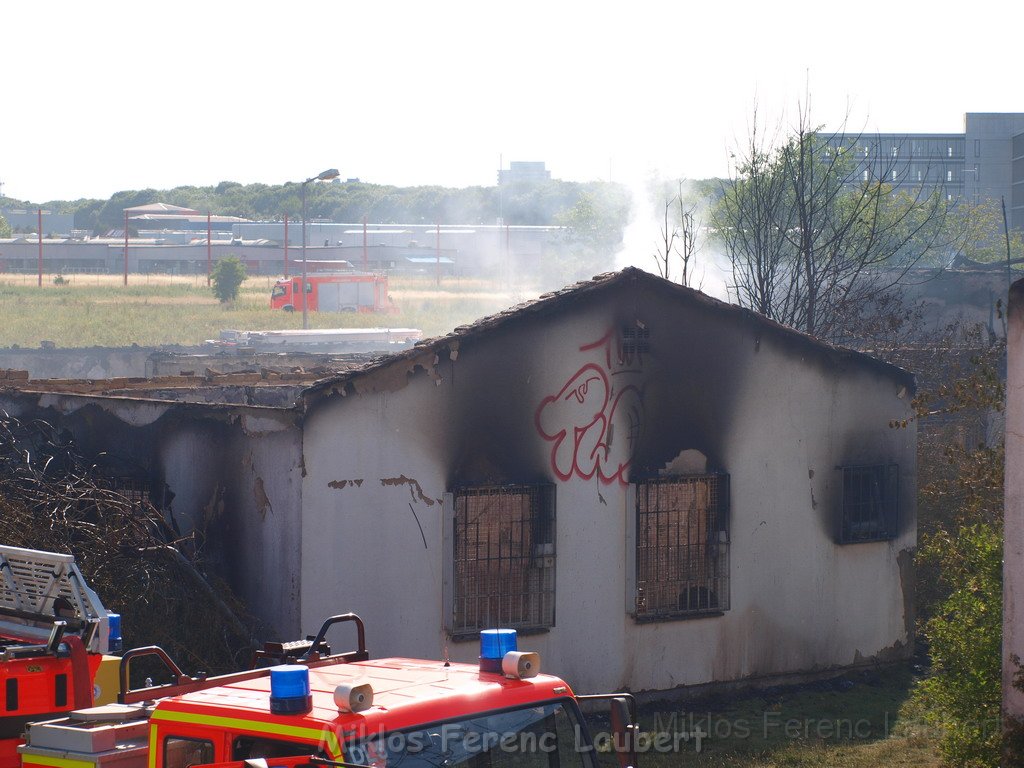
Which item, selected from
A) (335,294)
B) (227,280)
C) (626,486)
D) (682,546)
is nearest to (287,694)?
(626,486)

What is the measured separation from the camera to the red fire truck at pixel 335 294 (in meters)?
53.9

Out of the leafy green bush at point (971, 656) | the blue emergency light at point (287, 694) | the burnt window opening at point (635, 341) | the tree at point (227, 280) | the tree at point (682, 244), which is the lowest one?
the leafy green bush at point (971, 656)

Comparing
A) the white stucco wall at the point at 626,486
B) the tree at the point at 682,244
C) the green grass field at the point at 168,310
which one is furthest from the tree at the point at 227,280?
the white stucco wall at the point at 626,486

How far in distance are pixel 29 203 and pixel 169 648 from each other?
127 meters

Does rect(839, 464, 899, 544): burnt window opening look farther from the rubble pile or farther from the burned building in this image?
the rubble pile

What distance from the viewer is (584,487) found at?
1204 centimetres

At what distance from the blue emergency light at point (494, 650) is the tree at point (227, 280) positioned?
181 ft

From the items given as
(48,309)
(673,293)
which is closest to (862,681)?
(673,293)

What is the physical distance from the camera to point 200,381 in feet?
58.4

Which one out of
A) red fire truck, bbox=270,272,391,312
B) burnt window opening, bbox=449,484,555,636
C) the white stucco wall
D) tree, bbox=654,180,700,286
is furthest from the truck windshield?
red fire truck, bbox=270,272,391,312

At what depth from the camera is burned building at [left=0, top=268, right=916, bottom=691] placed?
10.9 meters

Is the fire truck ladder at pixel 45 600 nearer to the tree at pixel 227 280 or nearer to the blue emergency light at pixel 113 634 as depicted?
the blue emergency light at pixel 113 634

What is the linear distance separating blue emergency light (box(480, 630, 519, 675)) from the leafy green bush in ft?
15.4

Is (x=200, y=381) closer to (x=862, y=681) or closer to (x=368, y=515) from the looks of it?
(x=368, y=515)
